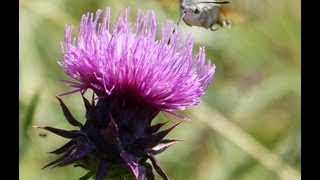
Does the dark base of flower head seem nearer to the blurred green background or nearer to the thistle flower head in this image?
the thistle flower head

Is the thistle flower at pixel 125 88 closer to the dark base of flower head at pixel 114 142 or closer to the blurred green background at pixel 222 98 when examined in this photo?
the dark base of flower head at pixel 114 142

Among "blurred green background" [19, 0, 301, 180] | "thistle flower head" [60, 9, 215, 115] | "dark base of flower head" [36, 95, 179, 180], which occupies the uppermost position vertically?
"thistle flower head" [60, 9, 215, 115]

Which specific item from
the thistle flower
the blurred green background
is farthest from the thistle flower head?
the blurred green background

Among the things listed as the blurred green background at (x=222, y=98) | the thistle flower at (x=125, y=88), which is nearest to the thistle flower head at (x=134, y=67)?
the thistle flower at (x=125, y=88)

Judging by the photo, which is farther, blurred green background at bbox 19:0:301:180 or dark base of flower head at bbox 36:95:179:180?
blurred green background at bbox 19:0:301:180

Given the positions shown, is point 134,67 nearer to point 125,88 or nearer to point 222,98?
point 125,88

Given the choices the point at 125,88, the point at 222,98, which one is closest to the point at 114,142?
the point at 125,88
